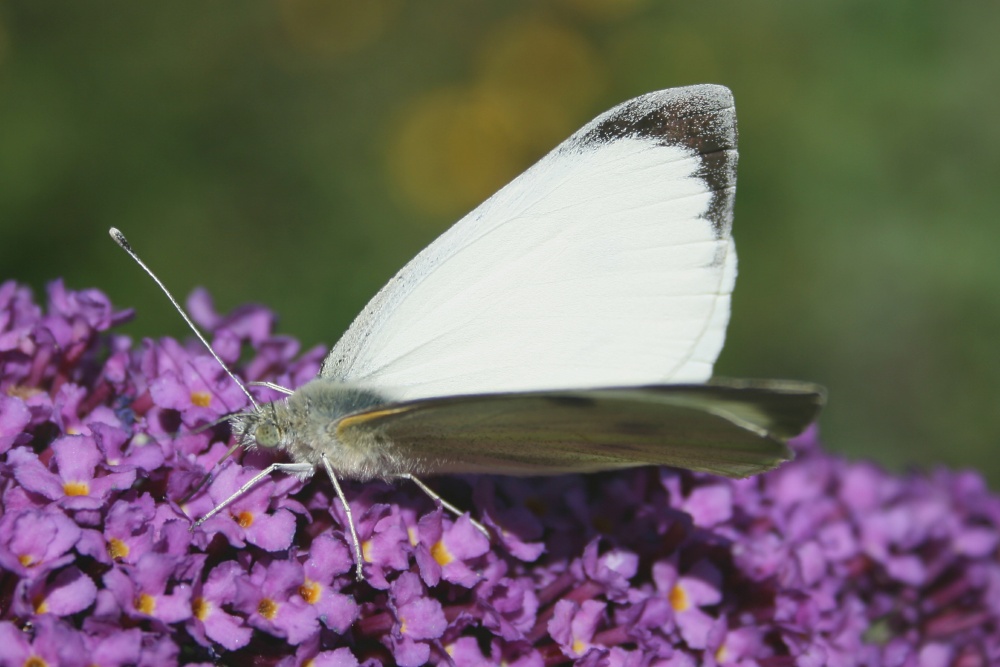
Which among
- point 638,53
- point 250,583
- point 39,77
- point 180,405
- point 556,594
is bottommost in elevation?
point 556,594

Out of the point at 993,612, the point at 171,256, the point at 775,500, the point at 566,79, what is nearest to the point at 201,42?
the point at 171,256

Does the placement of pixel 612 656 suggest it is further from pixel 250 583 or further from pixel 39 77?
pixel 39 77

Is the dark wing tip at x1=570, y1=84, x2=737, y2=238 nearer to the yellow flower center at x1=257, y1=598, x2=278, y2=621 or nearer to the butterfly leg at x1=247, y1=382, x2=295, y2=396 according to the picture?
the butterfly leg at x1=247, y1=382, x2=295, y2=396

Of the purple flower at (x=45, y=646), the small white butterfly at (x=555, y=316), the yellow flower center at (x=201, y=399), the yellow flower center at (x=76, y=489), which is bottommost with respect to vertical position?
the purple flower at (x=45, y=646)

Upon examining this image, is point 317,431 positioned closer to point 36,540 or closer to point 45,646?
point 36,540

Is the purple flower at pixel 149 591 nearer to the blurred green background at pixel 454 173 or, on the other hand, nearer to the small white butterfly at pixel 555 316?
the small white butterfly at pixel 555 316

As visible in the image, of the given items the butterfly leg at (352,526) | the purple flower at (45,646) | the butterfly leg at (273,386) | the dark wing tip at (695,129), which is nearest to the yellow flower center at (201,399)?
the butterfly leg at (273,386)
